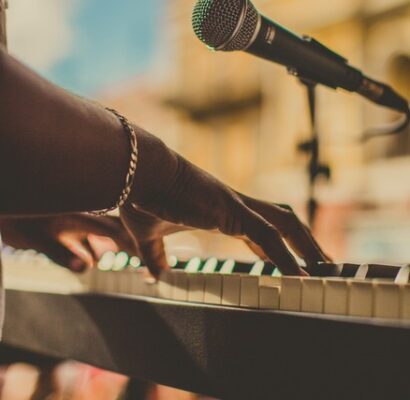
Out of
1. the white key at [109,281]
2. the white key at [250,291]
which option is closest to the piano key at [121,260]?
the white key at [109,281]

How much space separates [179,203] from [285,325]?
0.79 ft

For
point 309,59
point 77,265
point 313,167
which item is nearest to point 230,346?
point 77,265

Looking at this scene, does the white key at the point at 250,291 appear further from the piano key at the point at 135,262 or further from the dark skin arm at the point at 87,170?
the piano key at the point at 135,262

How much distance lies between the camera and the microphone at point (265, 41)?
949 millimetres

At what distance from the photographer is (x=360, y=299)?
0.67 metres

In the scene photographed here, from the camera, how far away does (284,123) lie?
6.97m

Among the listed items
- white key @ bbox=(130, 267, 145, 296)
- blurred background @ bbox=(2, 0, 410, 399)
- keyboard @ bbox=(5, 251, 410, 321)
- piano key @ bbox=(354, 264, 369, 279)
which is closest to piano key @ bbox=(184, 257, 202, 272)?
keyboard @ bbox=(5, 251, 410, 321)

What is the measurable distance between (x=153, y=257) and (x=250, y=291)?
237mm

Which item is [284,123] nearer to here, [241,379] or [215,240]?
[215,240]

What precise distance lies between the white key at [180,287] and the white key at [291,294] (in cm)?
18

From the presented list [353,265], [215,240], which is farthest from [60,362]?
[215,240]

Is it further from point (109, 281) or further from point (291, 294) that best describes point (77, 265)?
point (291, 294)

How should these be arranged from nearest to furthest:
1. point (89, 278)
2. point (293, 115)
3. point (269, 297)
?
point (269, 297), point (89, 278), point (293, 115)

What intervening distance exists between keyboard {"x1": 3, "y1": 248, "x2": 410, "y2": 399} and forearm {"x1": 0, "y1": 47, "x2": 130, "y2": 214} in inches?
9.2
